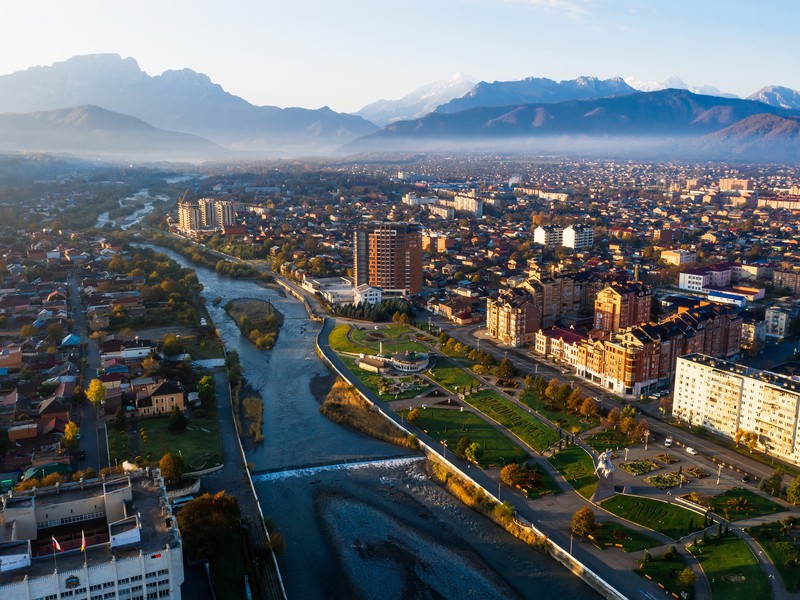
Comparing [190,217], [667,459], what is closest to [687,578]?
[667,459]

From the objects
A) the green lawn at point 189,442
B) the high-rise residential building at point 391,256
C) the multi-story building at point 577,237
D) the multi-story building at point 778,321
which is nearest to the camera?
the green lawn at point 189,442

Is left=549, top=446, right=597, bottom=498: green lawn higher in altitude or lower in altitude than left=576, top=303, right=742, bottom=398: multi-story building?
lower

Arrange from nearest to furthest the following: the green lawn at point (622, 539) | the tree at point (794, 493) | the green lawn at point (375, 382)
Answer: the green lawn at point (622, 539), the tree at point (794, 493), the green lawn at point (375, 382)

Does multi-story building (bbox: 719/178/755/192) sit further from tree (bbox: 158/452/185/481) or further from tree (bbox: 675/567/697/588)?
tree (bbox: 158/452/185/481)

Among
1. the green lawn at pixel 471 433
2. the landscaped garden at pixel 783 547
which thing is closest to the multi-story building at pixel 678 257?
the green lawn at pixel 471 433

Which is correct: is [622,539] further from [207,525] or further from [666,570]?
[207,525]

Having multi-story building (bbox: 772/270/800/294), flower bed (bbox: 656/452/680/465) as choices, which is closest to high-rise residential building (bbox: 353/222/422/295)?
flower bed (bbox: 656/452/680/465)

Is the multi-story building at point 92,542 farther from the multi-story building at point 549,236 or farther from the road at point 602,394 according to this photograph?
the multi-story building at point 549,236
